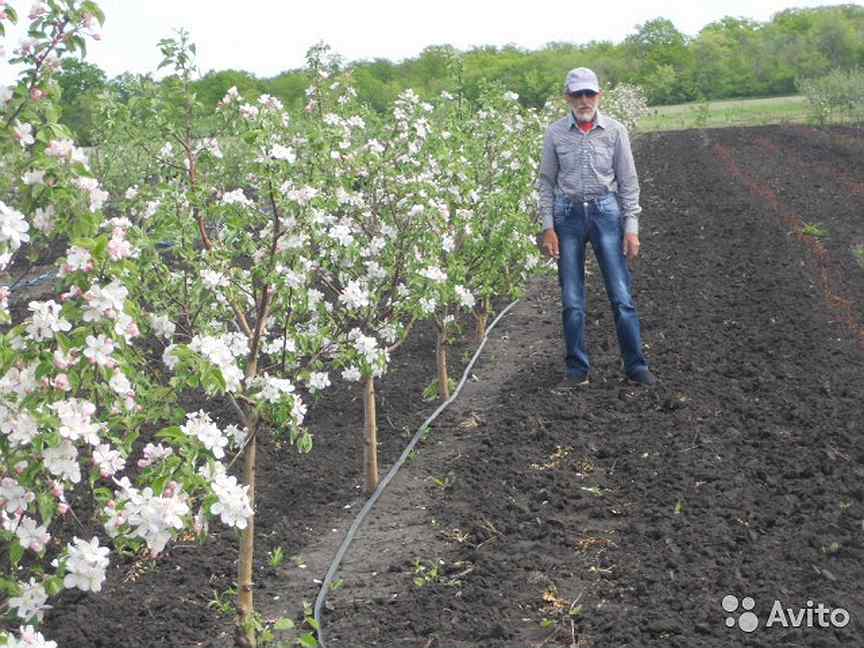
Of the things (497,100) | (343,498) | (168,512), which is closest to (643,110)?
(497,100)

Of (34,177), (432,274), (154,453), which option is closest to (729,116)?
(432,274)

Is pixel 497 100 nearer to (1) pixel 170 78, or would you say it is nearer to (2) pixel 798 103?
(1) pixel 170 78

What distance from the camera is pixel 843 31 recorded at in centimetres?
6750

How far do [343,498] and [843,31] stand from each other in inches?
2744

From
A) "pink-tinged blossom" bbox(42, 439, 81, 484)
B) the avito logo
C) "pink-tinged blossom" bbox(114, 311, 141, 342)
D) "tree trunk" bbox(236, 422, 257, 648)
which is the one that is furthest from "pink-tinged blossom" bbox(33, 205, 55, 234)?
the avito logo

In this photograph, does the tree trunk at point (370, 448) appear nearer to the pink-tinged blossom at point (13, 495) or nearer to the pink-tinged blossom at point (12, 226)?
the pink-tinged blossom at point (13, 495)

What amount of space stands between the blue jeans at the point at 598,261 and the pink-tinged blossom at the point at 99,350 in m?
4.54

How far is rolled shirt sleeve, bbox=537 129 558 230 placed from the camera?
6.95 metres

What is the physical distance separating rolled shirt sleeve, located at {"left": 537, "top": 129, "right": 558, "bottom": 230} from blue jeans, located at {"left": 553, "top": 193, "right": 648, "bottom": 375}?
5 centimetres

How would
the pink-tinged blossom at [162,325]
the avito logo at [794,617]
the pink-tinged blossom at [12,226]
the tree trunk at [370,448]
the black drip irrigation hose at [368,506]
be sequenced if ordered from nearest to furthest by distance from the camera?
the pink-tinged blossom at [12,226] < the avito logo at [794,617] < the pink-tinged blossom at [162,325] < the black drip irrigation hose at [368,506] < the tree trunk at [370,448]

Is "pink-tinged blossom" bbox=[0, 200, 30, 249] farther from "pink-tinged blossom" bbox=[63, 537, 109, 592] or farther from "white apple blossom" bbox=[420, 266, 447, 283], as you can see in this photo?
"white apple blossom" bbox=[420, 266, 447, 283]

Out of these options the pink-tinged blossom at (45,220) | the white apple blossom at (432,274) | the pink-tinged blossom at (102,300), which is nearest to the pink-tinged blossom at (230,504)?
the pink-tinged blossom at (102,300)

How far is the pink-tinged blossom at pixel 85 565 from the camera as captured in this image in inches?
106

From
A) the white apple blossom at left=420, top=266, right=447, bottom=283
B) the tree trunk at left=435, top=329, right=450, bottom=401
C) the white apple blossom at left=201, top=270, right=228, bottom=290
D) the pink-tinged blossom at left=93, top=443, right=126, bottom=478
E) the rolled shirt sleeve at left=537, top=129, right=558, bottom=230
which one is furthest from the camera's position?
the tree trunk at left=435, top=329, right=450, bottom=401
